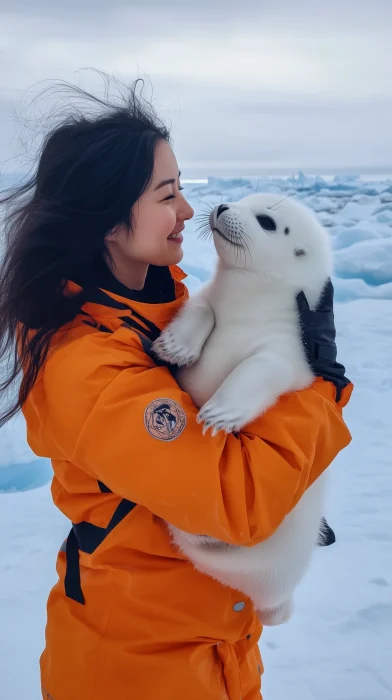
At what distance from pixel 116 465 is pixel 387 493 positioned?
6.25ft

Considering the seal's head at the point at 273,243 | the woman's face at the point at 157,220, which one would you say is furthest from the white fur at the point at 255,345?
the woman's face at the point at 157,220

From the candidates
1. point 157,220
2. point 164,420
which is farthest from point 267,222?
point 164,420

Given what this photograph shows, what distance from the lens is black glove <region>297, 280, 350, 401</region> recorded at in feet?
3.54

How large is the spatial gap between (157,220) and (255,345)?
27 centimetres

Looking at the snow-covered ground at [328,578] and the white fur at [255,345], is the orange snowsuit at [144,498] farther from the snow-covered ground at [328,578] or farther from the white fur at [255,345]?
the snow-covered ground at [328,578]

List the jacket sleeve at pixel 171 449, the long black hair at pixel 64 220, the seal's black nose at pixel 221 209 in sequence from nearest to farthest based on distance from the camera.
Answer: the jacket sleeve at pixel 171 449, the long black hair at pixel 64 220, the seal's black nose at pixel 221 209

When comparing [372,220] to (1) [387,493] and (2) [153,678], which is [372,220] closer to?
(1) [387,493]

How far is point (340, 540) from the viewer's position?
2240 millimetres

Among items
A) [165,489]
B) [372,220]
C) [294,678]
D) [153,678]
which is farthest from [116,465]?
[372,220]

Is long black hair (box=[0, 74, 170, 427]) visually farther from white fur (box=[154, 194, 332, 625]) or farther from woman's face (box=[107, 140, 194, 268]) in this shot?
white fur (box=[154, 194, 332, 625])

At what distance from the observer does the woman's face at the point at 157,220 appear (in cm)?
109

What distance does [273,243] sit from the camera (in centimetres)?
123

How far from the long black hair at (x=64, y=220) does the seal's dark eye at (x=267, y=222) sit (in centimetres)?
25

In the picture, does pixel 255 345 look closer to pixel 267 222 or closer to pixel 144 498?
pixel 267 222
